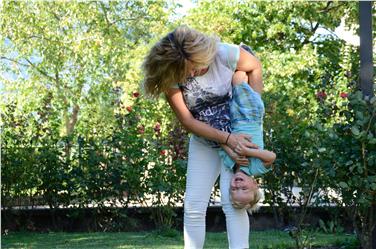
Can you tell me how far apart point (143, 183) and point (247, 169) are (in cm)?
403

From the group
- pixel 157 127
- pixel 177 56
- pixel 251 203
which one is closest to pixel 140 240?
pixel 157 127

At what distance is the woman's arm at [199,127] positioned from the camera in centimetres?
317

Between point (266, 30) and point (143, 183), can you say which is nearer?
point (143, 183)

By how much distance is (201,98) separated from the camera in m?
3.29

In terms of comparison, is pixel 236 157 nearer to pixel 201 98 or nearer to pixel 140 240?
pixel 201 98

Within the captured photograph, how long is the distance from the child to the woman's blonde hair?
0.77ft

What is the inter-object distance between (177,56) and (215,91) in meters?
0.28

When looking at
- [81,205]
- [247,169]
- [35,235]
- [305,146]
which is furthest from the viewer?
[81,205]

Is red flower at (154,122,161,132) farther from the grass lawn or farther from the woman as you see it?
the woman

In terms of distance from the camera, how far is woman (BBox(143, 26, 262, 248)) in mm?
3156

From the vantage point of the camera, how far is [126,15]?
19.0 meters

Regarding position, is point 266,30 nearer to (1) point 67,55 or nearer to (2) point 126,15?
(2) point 126,15

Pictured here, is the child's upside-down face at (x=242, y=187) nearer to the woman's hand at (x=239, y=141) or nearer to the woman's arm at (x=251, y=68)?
the woman's hand at (x=239, y=141)

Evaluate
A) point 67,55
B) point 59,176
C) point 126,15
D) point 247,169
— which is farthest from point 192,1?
point 247,169
